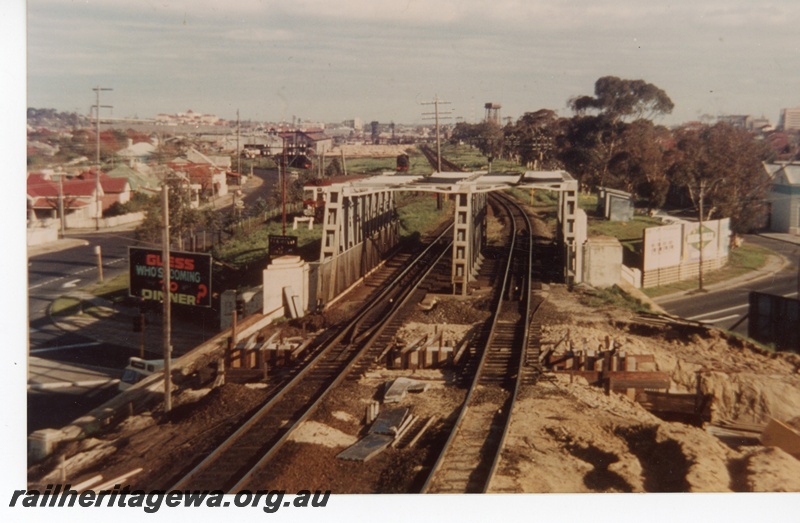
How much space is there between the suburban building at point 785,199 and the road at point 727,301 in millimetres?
3093

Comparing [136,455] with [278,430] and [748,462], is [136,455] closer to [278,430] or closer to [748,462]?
[278,430]

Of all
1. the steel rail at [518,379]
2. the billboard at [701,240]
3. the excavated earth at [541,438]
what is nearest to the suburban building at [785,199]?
the billboard at [701,240]

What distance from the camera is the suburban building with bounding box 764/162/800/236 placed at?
2950 cm

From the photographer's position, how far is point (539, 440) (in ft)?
26.2

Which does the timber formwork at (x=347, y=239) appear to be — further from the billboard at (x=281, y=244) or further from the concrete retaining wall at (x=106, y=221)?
the concrete retaining wall at (x=106, y=221)

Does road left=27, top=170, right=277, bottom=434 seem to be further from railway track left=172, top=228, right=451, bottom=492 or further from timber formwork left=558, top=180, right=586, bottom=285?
timber formwork left=558, top=180, right=586, bottom=285

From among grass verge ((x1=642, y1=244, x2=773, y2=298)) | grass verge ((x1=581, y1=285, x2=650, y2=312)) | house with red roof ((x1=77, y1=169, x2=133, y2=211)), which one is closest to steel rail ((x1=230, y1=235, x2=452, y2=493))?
grass verge ((x1=581, y1=285, x2=650, y2=312))

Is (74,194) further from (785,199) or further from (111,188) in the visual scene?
(785,199)

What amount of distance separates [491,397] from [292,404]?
2479 mm

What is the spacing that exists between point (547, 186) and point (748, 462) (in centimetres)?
904

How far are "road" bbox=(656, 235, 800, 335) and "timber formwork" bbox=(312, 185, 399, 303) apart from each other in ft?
30.8

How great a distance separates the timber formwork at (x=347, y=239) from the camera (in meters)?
14.4

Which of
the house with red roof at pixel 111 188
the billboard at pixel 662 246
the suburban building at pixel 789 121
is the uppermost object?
the suburban building at pixel 789 121

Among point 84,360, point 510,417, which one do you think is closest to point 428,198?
point 84,360
